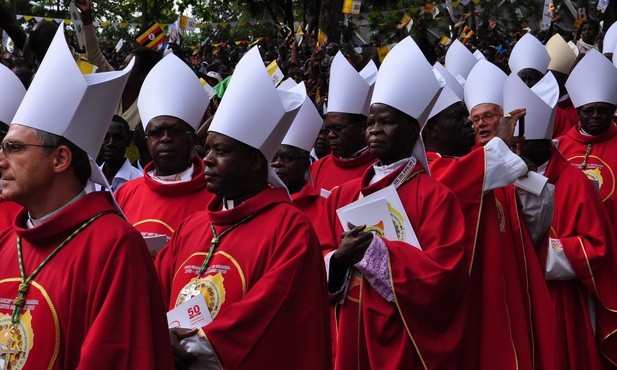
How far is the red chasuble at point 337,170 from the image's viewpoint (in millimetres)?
8359

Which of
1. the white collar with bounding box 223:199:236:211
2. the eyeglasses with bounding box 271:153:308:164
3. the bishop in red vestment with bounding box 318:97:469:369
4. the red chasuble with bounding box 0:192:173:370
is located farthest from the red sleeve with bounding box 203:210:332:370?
the eyeglasses with bounding box 271:153:308:164

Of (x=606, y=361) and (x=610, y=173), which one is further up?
(x=610, y=173)

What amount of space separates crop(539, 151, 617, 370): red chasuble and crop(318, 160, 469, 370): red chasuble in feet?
5.13

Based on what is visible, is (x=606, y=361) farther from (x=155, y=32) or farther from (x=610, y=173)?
(x=155, y=32)

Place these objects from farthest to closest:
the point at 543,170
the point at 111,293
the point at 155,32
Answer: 1. the point at 155,32
2. the point at 543,170
3. the point at 111,293

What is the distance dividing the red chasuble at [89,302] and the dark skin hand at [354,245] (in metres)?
1.81

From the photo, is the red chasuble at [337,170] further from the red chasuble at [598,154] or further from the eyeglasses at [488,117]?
the red chasuble at [598,154]

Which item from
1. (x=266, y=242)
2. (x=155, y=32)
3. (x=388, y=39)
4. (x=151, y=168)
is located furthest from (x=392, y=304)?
(x=388, y=39)

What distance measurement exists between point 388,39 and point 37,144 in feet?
96.8

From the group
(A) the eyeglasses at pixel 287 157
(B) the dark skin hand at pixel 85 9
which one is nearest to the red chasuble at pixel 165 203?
(A) the eyeglasses at pixel 287 157

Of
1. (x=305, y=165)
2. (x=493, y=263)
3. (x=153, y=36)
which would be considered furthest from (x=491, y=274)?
(x=153, y=36)

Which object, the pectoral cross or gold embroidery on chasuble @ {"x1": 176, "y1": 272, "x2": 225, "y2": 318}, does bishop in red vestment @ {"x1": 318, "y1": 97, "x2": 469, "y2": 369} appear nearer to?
gold embroidery on chasuble @ {"x1": 176, "y1": 272, "x2": 225, "y2": 318}

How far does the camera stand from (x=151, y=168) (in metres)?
7.14

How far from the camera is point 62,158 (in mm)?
4156
